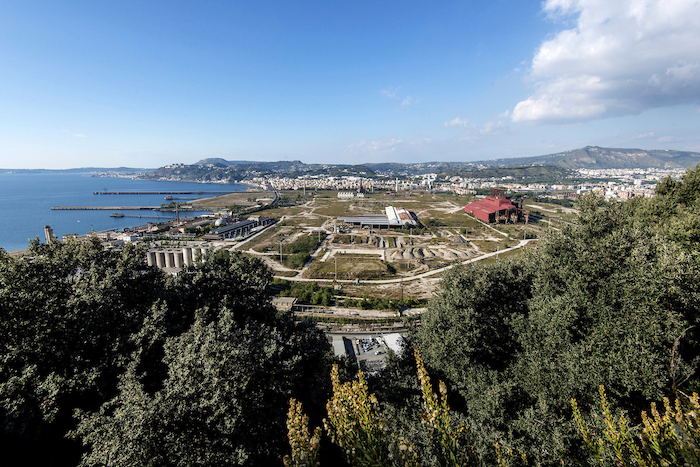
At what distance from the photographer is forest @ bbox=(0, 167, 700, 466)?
5656 mm

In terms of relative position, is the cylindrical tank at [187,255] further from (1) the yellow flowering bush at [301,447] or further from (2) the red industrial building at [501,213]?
(2) the red industrial building at [501,213]

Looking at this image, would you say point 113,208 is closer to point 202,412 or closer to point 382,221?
point 382,221

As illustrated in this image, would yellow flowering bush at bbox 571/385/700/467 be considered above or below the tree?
above

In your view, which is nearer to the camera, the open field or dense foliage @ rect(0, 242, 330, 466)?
dense foliage @ rect(0, 242, 330, 466)

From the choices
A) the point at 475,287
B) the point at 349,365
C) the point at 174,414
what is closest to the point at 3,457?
the point at 174,414

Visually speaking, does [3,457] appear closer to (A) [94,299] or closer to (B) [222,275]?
(A) [94,299]

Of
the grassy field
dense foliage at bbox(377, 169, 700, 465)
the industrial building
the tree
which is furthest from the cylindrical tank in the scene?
dense foliage at bbox(377, 169, 700, 465)

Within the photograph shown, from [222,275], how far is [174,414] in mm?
8005

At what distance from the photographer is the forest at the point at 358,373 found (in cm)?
566

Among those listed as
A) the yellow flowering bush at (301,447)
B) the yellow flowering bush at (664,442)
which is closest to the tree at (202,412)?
→ the yellow flowering bush at (301,447)

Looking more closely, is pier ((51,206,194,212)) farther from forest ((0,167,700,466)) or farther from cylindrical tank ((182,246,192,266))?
forest ((0,167,700,466))

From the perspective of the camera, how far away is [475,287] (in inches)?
532

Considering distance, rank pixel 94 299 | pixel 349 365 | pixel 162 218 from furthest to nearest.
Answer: pixel 162 218
pixel 349 365
pixel 94 299

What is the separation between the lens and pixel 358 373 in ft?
18.9
